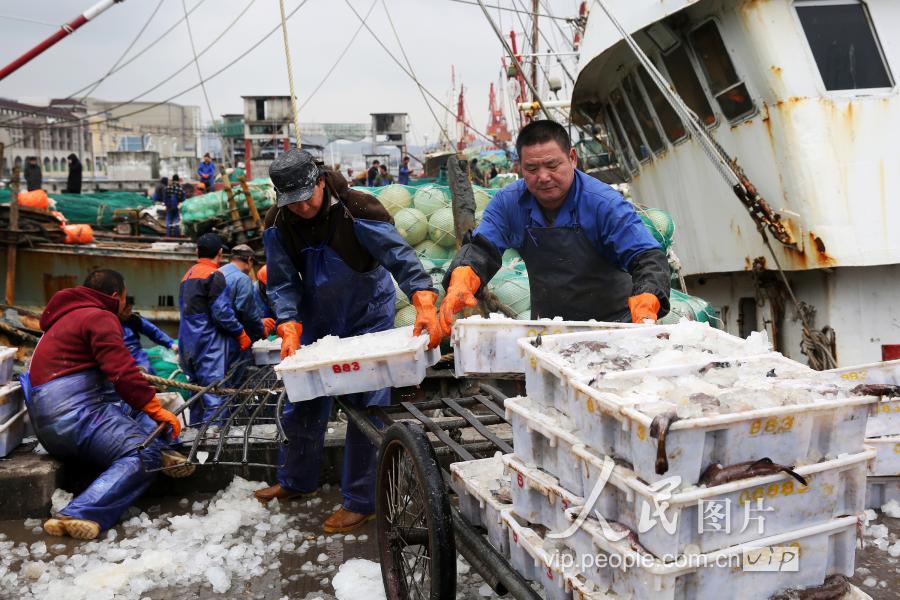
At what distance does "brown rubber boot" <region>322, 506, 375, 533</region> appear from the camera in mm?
4527

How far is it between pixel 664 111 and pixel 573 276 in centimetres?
592

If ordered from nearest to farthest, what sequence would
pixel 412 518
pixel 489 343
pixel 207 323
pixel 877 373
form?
pixel 412 518 → pixel 489 343 → pixel 877 373 → pixel 207 323

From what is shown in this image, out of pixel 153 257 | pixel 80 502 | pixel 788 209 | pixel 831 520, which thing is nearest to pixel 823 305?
pixel 788 209

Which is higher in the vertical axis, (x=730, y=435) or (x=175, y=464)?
(x=730, y=435)

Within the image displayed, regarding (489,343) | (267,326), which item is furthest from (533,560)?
(267,326)

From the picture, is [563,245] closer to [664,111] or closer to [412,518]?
[412,518]

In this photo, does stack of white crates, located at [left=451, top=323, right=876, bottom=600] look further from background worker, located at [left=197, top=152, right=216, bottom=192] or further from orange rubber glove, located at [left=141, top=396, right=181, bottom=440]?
background worker, located at [left=197, top=152, right=216, bottom=192]

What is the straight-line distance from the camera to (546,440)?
97.9 inches

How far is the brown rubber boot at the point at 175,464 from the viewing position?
4.91 metres

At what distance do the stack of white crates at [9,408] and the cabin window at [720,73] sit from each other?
7155mm

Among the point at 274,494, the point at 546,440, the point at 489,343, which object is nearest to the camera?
the point at 546,440

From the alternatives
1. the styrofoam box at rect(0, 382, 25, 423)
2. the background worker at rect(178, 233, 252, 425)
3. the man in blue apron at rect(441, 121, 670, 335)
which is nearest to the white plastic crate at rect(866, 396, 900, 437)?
the man in blue apron at rect(441, 121, 670, 335)

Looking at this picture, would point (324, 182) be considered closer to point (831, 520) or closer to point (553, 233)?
point (553, 233)

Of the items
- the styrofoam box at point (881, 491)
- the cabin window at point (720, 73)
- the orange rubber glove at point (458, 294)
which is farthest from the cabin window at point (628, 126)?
the orange rubber glove at point (458, 294)
